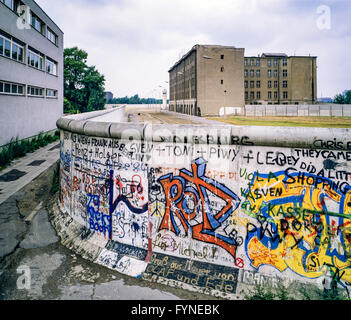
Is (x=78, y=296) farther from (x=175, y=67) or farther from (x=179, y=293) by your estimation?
(x=175, y=67)

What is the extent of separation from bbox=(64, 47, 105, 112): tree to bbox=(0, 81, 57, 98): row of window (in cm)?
4077

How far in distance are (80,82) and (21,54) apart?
50993mm

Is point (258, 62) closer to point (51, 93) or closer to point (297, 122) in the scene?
point (297, 122)

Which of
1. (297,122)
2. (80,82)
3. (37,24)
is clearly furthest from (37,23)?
(80,82)

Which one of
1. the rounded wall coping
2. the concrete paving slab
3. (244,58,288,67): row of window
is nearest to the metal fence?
(244,58,288,67): row of window

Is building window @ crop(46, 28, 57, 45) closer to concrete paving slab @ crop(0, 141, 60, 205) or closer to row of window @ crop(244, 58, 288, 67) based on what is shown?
concrete paving slab @ crop(0, 141, 60, 205)

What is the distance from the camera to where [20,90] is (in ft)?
78.4

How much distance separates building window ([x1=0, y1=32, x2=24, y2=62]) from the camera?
2033cm

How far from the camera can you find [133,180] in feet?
22.4

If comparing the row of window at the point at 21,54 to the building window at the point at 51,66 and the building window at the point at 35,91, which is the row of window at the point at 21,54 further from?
the building window at the point at 35,91

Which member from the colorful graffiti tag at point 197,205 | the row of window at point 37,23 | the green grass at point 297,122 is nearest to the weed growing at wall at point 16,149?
the row of window at point 37,23

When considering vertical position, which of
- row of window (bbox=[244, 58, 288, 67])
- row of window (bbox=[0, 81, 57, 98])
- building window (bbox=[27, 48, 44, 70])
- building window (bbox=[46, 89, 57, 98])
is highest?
row of window (bbox=[244, 58, 288, 67])

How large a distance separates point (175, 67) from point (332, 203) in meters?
98.0

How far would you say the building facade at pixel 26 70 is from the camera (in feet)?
67.5
